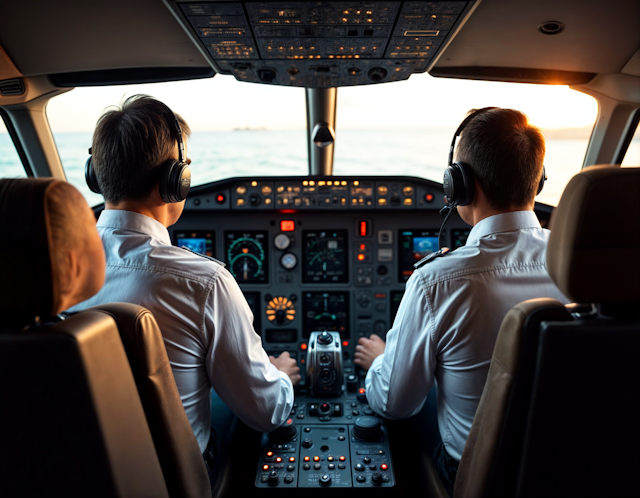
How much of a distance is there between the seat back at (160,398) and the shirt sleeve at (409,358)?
23.5 inches

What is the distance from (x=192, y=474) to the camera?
1027mm

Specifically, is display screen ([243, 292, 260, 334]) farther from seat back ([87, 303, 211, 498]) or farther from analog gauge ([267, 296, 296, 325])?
seat back ([87, 303, 211, 498])

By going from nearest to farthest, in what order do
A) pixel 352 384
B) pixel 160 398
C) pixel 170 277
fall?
pixel 160 398
pixel 170 277
pixel 352 384

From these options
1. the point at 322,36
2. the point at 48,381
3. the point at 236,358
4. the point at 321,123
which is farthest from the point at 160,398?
the point at 321,123

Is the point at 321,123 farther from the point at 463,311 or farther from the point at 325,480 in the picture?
the point at 325,480

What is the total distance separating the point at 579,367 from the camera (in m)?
0.78

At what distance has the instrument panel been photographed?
8.43 ft

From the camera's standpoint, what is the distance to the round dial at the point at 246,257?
2.58 m

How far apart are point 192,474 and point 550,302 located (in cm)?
85

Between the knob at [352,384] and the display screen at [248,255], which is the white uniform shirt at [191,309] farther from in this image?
the display screen at [248,255]

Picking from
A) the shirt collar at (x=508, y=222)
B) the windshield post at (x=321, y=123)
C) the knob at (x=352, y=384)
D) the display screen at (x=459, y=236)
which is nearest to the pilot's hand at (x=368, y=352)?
the knob at (x=352, y=384)

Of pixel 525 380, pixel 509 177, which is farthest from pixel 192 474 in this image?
pixel 509 177

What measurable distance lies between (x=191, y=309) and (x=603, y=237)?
0.92 m

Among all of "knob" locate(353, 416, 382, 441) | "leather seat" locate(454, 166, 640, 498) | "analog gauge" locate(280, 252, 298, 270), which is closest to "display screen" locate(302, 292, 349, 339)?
"analog gauge" locate(280, 252, 298, 270)
